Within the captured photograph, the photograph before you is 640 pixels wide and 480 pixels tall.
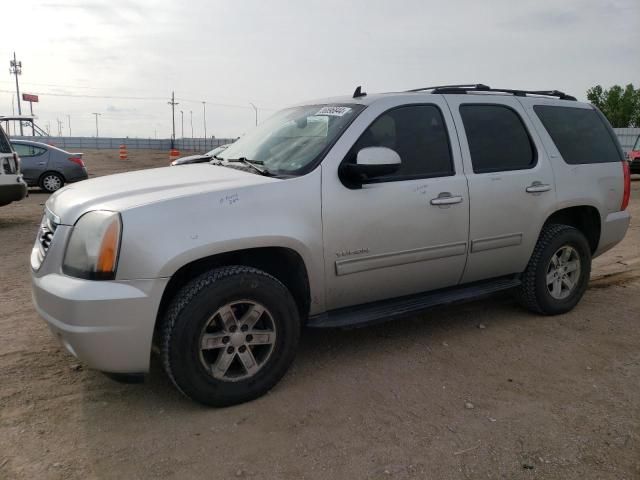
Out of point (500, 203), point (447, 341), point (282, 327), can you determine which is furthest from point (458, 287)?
point (282, 327)

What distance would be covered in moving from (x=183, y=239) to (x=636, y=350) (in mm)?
3417

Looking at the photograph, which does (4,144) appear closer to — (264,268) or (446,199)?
(264,268)

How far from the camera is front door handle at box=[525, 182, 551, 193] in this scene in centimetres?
440

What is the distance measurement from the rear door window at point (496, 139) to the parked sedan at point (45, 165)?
42.3ft

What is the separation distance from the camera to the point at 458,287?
4.32m

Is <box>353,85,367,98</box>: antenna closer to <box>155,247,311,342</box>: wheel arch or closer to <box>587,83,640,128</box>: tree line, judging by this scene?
<box>155,247,311,342</box>: wheel arch

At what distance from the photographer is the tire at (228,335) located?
3008 mm

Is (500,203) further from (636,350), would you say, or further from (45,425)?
(45,425)

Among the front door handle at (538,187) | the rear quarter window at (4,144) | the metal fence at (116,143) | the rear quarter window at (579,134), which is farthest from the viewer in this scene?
the metal fence at (116,143)

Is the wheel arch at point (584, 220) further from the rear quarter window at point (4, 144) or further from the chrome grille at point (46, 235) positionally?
the rear quarter window at point (4, 144)

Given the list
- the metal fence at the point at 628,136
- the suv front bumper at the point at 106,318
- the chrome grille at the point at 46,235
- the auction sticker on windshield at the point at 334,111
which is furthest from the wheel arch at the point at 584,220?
the metal fence at the point at 628,136

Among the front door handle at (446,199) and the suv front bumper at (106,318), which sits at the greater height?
the front door handle at (446,199)

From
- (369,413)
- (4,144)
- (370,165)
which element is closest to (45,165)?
(4,144)

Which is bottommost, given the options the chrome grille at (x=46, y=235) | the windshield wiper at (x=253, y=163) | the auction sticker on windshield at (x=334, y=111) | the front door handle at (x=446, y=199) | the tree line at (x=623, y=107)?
the chrome grille at (x=46, y=235)
